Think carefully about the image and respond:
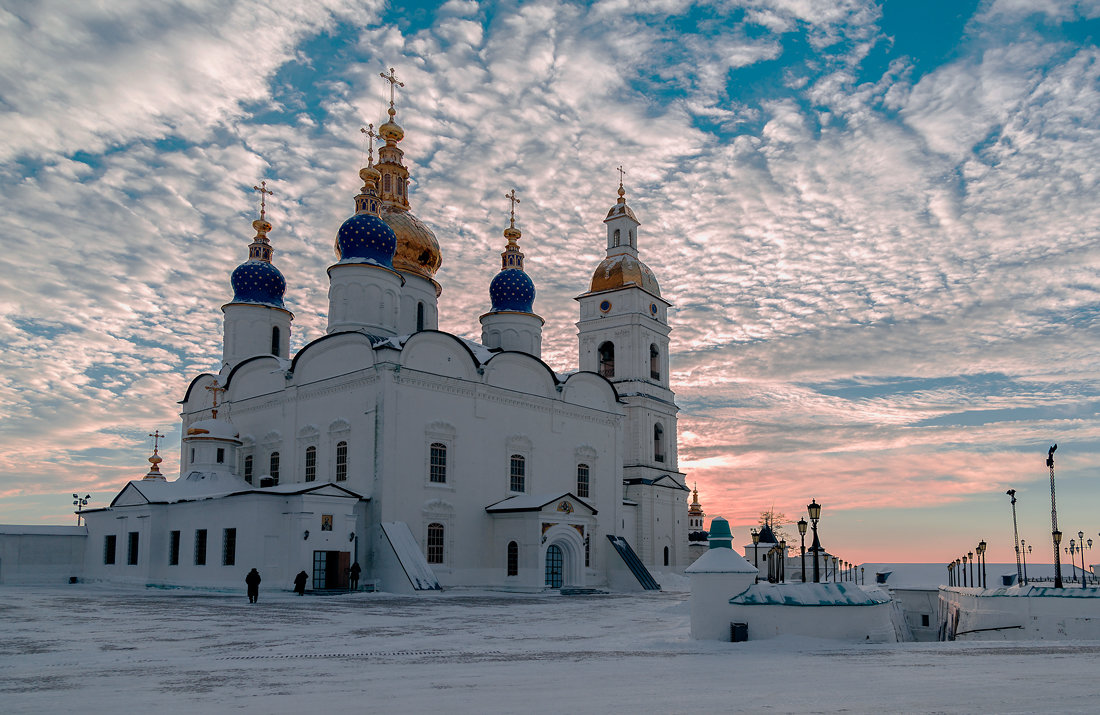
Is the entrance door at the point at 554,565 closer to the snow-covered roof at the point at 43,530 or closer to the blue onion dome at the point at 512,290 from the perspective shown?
the blue onion dome at the point at 512,290

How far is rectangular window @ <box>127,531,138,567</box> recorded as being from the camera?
30.1m

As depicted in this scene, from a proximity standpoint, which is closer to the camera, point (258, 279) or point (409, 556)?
point (409, 556)

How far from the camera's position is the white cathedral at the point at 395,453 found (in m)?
25.8

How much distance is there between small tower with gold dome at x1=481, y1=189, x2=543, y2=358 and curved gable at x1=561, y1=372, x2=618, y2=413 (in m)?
2.82

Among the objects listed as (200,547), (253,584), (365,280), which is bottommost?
(253,584)

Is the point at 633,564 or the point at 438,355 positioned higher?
the point at 438,355

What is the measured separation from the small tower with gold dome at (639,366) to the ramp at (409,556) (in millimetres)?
14005

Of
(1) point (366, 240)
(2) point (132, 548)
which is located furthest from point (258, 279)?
(2) point (132, 548)

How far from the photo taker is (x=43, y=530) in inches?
1294

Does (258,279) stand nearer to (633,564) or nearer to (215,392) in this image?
(215,392)

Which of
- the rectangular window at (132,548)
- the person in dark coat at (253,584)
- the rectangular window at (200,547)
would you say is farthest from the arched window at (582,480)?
the rectangular window at (132,548)

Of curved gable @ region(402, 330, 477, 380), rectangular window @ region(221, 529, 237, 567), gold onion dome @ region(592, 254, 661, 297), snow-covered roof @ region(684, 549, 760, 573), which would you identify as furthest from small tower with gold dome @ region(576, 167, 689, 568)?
snow-covered roof @ region(684, 549, 760, 573)

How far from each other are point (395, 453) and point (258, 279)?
14.8 meters

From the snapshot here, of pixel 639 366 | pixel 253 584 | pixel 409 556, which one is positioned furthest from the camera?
pixel 639 366
